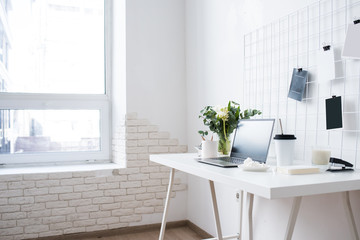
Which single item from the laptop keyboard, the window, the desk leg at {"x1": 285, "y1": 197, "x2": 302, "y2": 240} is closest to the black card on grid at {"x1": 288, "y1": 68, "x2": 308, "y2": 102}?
the laptop keyboard

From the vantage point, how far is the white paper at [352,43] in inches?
53.7

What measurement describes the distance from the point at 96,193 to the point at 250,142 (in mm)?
1579

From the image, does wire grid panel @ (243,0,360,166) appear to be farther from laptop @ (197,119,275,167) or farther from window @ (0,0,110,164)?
window @ (0,0,110,164)

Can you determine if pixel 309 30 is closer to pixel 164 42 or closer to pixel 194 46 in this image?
pixel 194 46

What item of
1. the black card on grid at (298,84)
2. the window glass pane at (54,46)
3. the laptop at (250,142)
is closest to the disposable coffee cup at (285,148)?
the laptop at (250,142)

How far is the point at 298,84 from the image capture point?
1.70 metres

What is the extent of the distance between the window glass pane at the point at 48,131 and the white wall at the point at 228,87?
92 cm

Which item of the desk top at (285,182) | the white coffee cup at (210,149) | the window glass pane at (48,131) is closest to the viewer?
the desk top at (285,182)

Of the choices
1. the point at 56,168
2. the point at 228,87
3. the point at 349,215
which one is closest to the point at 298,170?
the point at 349,215

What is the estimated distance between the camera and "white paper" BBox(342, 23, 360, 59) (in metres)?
1.36

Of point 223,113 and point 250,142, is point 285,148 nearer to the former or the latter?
point 250,142

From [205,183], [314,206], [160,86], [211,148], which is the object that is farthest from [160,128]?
[314,206]

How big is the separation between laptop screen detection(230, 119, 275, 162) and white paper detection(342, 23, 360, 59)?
42cm

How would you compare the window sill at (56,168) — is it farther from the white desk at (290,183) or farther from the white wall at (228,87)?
the white desk at (290,183)
